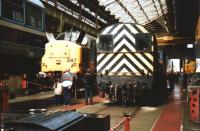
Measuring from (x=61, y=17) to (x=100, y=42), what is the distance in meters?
11.5

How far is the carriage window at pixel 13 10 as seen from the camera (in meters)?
10.2

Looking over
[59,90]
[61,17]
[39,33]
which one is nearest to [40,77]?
[61,17]

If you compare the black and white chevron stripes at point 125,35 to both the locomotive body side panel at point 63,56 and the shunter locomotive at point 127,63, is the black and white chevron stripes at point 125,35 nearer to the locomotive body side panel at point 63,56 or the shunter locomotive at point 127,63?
the shunter locomotive at point 127,63

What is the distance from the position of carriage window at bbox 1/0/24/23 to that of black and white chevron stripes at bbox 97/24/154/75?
5907mm

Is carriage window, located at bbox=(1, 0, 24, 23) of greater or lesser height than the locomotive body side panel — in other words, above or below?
above

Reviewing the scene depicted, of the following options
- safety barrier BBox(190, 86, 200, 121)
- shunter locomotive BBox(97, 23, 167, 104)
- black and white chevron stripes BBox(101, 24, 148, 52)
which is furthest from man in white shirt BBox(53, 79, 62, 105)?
safety barrier BBox(190, 86, 200, 121)

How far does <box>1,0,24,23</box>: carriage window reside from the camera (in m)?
10.2

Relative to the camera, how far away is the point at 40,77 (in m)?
25.8

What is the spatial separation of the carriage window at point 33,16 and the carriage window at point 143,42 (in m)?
5.02

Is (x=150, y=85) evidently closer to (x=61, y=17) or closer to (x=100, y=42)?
(x=100, y=42)

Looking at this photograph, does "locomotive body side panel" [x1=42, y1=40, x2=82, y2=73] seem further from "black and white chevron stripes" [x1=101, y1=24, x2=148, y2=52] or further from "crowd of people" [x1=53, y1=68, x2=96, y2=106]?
"black and white chevron stripes" [x1=101, y1=24, x2=148, y2=52]

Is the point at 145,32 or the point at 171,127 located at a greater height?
the point at 145,32

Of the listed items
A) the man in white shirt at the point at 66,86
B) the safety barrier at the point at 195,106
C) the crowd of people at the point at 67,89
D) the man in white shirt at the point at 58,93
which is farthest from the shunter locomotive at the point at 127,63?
the safety barrier at the point at 195,106

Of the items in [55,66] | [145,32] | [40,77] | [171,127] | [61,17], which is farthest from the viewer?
[61,17]
